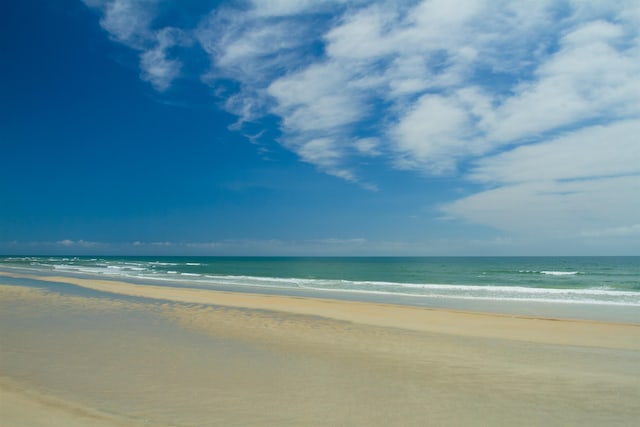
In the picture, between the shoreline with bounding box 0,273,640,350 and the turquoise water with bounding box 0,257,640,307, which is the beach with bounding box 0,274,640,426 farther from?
the turquoise water with bounding box 0,257,640,307

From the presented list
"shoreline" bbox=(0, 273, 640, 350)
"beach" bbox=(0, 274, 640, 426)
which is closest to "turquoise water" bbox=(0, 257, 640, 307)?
"shoreline" bbox=(0, 273, 640, 350)

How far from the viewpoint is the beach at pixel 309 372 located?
5129 millimetres

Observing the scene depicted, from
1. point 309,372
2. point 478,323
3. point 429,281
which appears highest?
point 429,281

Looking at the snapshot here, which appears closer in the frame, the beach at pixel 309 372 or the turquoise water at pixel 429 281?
the beach at pixel 309 372

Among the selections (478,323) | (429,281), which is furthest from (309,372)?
(429,281)

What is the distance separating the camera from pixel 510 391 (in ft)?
20.3

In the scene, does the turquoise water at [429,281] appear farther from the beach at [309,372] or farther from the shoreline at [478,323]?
the beach at [309,372]

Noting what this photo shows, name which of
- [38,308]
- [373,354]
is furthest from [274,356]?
[38,308]

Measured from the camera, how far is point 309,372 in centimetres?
692

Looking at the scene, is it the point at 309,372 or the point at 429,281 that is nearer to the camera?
the point at 309,372

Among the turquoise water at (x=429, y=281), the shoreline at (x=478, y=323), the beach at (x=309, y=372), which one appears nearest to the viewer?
the beach at (x=309, y=372)

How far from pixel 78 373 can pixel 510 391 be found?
7203mm

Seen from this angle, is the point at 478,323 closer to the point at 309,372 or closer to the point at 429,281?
the point at 309,372

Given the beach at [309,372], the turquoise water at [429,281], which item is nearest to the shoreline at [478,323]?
the beach at [309,372]
